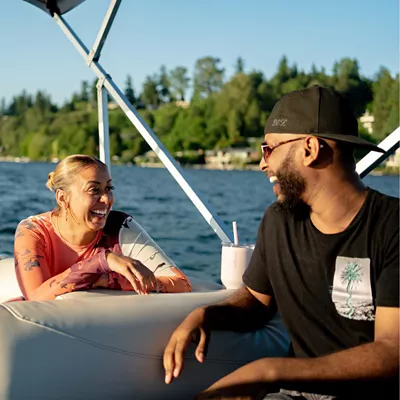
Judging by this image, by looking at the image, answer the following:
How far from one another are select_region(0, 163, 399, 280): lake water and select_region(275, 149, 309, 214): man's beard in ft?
27.6

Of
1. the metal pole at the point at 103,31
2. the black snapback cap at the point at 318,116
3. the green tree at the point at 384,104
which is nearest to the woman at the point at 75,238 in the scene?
the black snapback cap at the point at 318,116

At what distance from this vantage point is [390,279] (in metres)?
1.21

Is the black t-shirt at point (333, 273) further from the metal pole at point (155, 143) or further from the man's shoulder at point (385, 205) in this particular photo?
the metal pole at point (155, 143)

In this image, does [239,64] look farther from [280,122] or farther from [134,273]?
[280,122]

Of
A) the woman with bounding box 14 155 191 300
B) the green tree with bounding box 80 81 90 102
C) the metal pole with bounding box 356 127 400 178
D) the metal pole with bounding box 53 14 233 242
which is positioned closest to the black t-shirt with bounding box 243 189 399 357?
the woman with bounding box 14 155 191 300

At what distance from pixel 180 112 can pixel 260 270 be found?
1693 inches

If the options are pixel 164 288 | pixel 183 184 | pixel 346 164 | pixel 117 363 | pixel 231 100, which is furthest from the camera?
pixel 231 100

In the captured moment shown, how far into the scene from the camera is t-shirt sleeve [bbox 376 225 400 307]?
1198 mm

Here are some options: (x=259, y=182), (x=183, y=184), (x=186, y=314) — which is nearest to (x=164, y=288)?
(x=186, y=314)

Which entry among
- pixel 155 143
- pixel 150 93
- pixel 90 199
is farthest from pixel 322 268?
pixel 150 93

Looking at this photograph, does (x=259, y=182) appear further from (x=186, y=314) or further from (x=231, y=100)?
(x=186, y=314)

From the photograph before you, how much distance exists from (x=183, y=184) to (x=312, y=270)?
1.40 meters

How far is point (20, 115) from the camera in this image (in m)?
55.9

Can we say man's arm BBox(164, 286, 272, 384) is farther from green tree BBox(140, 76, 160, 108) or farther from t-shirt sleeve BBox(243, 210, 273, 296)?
green tree BBox(140, 76, 160, 108)
